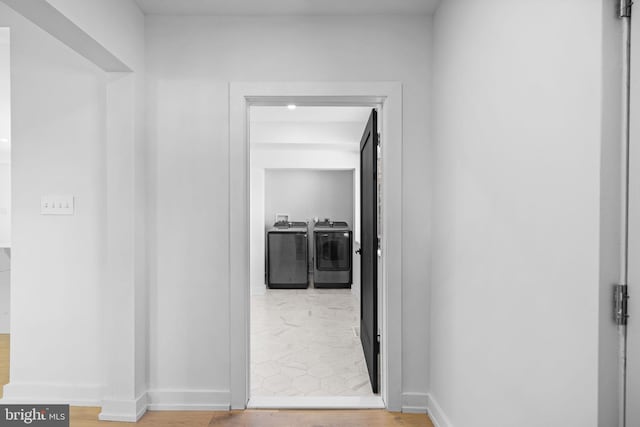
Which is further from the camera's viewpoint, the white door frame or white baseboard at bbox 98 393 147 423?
the white door frame

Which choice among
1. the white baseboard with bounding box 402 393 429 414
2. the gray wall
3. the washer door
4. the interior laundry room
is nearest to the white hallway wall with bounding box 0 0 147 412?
the interior laundry room

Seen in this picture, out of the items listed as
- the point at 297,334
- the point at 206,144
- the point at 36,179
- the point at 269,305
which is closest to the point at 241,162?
the point at 206,144

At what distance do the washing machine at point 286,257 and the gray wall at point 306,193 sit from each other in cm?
82

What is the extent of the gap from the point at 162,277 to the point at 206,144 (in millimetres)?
919

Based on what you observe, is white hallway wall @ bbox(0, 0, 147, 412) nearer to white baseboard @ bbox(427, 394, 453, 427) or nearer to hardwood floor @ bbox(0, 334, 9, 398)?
hardwood floor @ bbox(0, 334, 9, 398)

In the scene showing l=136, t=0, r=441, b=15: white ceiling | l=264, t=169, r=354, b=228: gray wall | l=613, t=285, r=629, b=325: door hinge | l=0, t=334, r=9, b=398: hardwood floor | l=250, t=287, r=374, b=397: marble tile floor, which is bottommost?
l=250, t=287, r=374, b=397: marble tile floor

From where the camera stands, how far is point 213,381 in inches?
97.5

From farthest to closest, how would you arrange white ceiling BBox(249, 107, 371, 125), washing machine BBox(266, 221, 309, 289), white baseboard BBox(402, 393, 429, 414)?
1. washing machine BBox(266, 221, 309, 289)
2. white ceiling BBox(249, 107, 371, 125)
3. white baseboard BBox(402, 393, 429, 414)

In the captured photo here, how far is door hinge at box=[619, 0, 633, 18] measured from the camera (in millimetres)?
1062

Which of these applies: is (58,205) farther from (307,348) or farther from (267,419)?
(307,348)

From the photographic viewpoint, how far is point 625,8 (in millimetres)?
1068

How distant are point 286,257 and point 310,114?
253 cm

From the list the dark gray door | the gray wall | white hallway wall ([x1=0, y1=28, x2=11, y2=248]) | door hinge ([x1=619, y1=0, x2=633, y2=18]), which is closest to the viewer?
door hinge ([x1=619, y1=0, x2=633, y2=18])

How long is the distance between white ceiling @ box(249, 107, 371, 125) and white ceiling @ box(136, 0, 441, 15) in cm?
197
